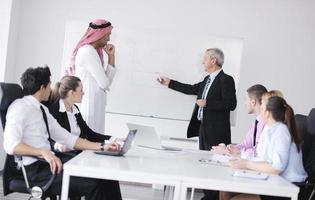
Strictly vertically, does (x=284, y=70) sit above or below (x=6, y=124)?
above

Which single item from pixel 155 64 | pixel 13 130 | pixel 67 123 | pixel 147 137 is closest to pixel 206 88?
pixel 155 64

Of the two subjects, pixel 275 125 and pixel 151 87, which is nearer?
pixel 275 125

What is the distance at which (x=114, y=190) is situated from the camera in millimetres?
3314

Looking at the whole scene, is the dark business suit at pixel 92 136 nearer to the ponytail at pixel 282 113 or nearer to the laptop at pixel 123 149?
the laptop at pixel 123 149

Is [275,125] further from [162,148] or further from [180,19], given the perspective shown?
[180,19]

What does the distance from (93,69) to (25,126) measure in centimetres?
122

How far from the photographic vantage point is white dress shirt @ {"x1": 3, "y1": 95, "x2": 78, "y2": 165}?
276 cm

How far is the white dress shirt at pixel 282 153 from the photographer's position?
2852mm

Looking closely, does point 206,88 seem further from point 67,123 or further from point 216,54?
point 67,123

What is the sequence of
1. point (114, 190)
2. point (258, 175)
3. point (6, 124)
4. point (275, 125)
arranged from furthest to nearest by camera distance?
point (114, 190)
point (275, 125)
point (6, 124)
point (258, 175)

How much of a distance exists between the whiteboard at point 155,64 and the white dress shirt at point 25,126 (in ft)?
8.63

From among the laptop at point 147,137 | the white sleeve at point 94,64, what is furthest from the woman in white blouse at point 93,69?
the laptop at point 147,137

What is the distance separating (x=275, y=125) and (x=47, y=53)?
350 centimetres

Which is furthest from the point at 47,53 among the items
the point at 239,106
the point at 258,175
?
the point at 258,175
